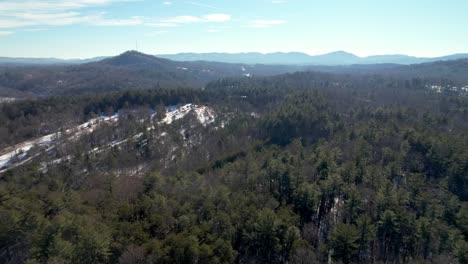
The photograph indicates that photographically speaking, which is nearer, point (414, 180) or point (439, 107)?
point (414, 180)

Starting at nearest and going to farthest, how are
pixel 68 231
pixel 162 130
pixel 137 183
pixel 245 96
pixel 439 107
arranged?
1. pixel 68 231
2. pixel 137 183
3. pixel 162 130
4. pixel 439 107
5. pixel 245 96

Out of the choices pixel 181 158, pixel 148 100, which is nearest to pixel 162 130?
pixel 181 158

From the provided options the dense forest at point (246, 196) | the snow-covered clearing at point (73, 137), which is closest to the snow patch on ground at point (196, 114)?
the snow-covered clearing at point (73, 137)

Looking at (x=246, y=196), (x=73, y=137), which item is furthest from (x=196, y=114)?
(x=246, y=196)

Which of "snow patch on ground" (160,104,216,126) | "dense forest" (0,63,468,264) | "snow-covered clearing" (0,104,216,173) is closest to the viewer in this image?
"dense forest" (0,63,468,264)

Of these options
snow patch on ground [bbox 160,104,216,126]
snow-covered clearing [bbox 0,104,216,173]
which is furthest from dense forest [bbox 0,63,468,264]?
snow patch on ground [bbox 160,104,216,126]

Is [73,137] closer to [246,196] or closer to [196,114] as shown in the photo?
[196,114]

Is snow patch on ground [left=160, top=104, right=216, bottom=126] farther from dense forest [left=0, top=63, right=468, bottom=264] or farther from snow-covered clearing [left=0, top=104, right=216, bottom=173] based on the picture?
dense forest [left=0, top=63, right=468, bottom=264]

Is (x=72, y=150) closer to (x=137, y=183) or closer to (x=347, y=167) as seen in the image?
(x=137, y=183)

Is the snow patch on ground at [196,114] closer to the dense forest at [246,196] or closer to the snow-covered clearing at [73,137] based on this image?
the snow-covered clearing at [73,137]
